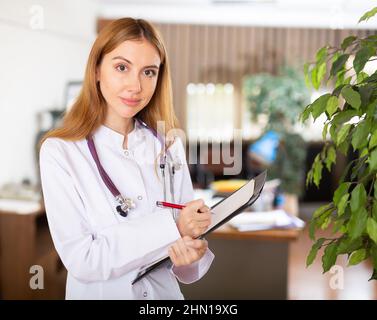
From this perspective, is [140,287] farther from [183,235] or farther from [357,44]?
[357,44]

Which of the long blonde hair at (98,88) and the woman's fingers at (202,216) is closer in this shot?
the woman's fingers at (202,216)

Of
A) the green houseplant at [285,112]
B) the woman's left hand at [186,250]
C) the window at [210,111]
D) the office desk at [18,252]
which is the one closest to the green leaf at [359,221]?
the woman's left hand at [186,250]

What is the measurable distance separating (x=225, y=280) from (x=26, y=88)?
71.7 inches

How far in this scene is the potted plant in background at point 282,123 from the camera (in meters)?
4.63

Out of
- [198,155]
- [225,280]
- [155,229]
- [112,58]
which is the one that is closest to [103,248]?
[155,229]

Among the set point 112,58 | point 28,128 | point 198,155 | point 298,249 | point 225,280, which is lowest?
point 298,249

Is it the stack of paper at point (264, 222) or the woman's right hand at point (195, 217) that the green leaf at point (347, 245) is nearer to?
the woman's right hand at point (195, 217)

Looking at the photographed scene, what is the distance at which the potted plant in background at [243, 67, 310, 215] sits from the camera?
15.2ft

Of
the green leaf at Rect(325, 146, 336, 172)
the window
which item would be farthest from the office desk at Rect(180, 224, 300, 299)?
the window

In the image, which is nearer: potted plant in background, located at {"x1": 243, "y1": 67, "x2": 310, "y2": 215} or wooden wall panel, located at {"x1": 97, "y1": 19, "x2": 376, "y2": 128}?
potted plant in background, located at {"x1": 243, "y1": 67, "x2": 310, "y2": 215}

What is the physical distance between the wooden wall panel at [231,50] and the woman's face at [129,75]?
512 cm

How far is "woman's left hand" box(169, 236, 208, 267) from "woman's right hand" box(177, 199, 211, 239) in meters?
0.02

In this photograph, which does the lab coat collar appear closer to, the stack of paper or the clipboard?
the clipboard

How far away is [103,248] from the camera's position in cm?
108
